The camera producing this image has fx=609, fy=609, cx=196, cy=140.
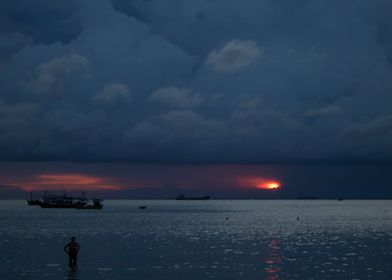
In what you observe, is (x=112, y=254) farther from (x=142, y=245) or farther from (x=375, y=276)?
(x=375, y=276)

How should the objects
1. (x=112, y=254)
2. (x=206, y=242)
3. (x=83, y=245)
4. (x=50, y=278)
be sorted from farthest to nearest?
(x=206, y=242) → (x=83, y=245) → (x=112, y=254) → (x=50, y=278)

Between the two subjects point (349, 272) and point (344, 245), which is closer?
point (349, 272)

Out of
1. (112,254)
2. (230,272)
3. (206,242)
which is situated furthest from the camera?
(206,242)

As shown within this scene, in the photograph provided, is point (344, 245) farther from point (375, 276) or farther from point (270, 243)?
point (375, 276)

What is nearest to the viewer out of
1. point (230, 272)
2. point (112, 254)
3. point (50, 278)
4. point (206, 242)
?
point (50, 278)

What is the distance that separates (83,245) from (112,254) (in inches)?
552

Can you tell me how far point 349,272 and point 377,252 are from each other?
2138cm

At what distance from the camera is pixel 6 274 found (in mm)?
55469

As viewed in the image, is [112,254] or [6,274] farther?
[112,254]

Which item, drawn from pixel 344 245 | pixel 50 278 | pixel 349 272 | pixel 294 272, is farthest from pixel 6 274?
pixel 344 245

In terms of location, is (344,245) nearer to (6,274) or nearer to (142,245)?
(142,245)

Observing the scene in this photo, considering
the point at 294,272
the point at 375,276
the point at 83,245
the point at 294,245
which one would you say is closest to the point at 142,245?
the point at 83,245

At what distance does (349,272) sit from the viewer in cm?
5675

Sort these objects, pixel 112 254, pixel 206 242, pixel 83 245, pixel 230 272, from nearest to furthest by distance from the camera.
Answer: pixel 230 272
pixel 112 254
pixel 83 245
pixel 206 242
